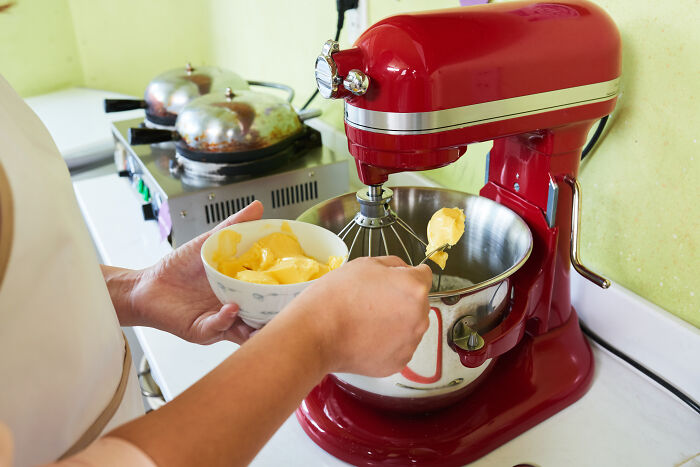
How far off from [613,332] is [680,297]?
0.09m

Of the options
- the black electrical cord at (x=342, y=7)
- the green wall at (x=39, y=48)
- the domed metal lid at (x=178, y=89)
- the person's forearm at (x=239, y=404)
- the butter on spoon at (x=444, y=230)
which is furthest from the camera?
the green wall at (x=39, y=48)

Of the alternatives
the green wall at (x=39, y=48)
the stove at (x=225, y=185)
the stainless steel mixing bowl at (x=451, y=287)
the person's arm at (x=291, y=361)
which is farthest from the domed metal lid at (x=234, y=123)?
the green wall at (x=39, y=48)

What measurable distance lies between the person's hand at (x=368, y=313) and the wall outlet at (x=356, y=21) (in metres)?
0.76

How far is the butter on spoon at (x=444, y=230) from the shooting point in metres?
0.60

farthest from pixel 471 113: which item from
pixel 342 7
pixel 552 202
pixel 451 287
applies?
pixel 342 7

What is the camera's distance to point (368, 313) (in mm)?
438

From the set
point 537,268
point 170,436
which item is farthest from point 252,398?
point 537,268

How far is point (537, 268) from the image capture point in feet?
2.08

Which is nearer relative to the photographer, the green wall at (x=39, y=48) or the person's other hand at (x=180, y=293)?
the person's other hand at (x=180, y=293)

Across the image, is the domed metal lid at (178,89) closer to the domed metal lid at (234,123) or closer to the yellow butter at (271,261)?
the domed metal lid at (234,123)

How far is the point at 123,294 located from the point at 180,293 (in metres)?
0.06

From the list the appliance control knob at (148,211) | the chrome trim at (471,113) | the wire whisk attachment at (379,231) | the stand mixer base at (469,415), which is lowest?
the stand mixer base at (469,415)

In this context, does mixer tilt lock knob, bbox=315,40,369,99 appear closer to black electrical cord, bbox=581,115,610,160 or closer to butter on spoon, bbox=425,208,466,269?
butter on spoon, bbox=425,208,466,269

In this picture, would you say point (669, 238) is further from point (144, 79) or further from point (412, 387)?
point (144, 79)
